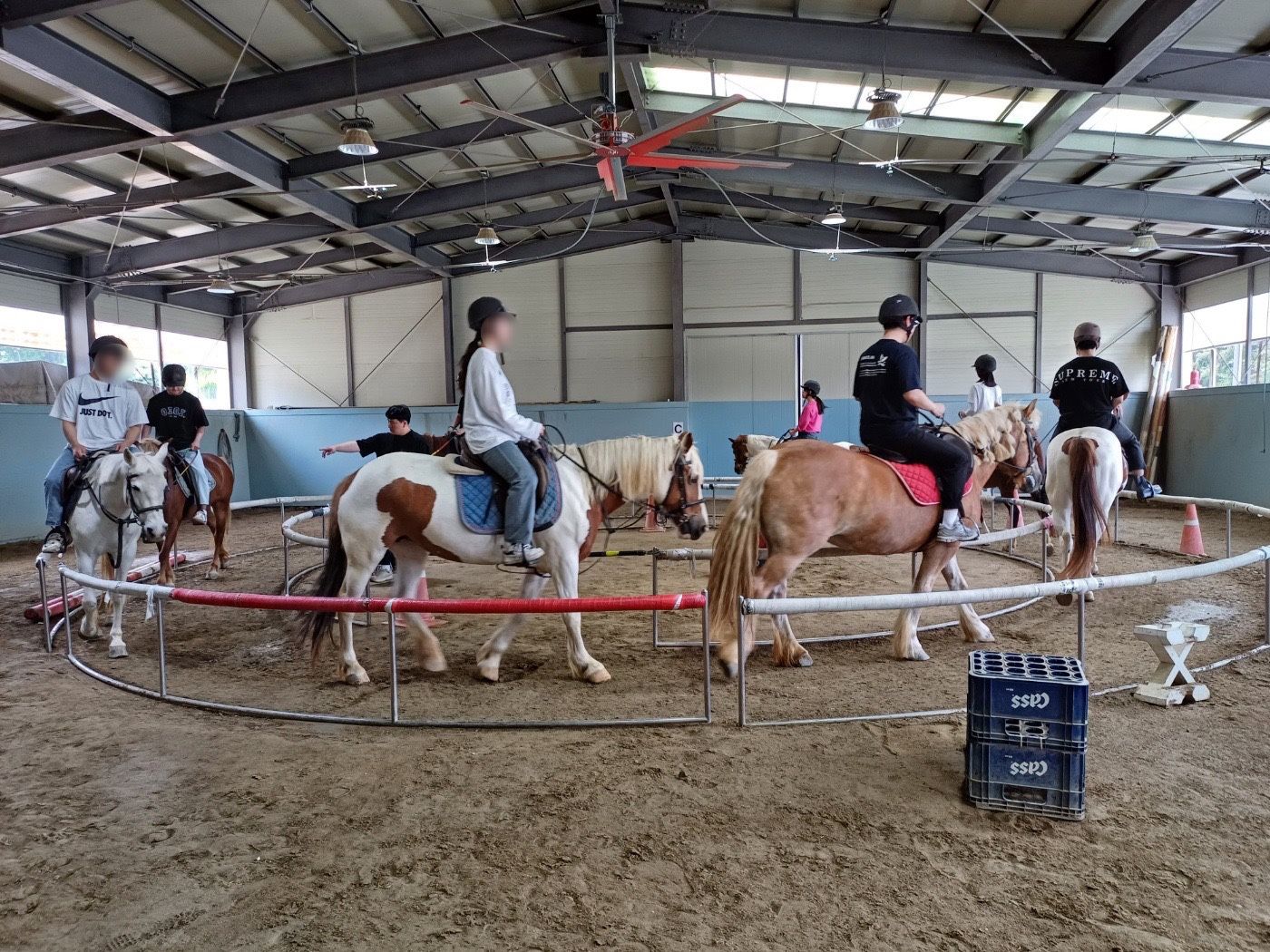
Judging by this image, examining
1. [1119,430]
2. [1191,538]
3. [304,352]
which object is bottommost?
[1191,538]

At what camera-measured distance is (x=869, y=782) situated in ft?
9.77

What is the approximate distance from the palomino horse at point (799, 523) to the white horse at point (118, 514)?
397cm

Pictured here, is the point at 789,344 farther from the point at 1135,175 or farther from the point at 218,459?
the point at 218,459

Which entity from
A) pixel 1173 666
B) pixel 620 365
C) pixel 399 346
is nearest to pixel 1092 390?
pixel 1173 666

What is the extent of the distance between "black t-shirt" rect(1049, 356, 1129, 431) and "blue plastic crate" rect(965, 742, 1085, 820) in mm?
4474

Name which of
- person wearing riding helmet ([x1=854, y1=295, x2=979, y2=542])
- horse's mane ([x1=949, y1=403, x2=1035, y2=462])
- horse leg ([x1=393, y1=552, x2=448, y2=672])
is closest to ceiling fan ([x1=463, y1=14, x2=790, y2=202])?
person wearing riding helmet ([x1=854, y1=295, x2=979, y2=542])

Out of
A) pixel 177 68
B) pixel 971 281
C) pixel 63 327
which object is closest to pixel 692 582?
pixel 177 68

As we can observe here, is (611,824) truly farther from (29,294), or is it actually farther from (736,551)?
(29,294)

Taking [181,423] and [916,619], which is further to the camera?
[181,423]

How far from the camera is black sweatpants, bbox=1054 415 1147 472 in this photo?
625 cm

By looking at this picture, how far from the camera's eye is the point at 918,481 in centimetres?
454

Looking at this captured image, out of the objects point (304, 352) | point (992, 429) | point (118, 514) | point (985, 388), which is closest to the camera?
point (992, 429)

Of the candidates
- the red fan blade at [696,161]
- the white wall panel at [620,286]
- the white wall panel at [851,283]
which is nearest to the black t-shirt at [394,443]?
the red fan blade at [696,161]

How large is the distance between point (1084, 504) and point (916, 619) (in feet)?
7.13
